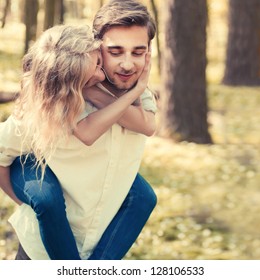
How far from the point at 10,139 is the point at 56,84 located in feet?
1.02

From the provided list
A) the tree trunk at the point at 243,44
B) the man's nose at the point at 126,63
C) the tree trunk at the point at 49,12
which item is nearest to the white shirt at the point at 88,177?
the man's nose at the point at 126,63

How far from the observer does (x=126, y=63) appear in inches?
96.4

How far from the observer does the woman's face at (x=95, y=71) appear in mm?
2418

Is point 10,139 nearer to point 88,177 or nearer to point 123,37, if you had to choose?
point 88,177

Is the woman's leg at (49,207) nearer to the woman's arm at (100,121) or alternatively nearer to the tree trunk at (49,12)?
the woman's arm at (100,121)


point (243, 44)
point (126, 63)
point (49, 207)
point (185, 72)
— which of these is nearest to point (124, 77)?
point (126, 63)

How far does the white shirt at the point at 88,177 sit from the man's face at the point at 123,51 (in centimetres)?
18

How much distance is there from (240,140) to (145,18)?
6132mm

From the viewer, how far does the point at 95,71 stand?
8.00ft

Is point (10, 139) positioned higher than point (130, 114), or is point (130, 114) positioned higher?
point (130, 114)

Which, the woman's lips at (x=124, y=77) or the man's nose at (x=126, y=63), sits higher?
the man's nose at (x=126, y=63)

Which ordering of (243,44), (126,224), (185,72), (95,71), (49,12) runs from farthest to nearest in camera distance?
(243,44) < (185,72) < (49,12) < (126,224) < (95,71)

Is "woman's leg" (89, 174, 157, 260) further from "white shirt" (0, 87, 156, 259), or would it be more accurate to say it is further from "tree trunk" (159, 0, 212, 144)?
"tree trunk" (159, 0, 212, 144)

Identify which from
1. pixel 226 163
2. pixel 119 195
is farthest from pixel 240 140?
pixel 119 195
